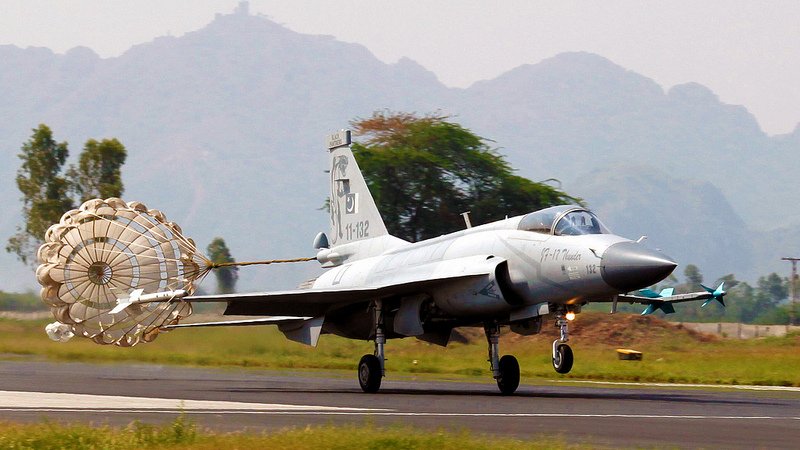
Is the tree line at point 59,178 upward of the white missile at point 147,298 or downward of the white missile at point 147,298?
upward

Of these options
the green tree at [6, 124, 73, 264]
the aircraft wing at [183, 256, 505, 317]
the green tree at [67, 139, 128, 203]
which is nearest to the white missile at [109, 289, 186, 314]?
the aircraft wing at [183, 256, 505, 317]

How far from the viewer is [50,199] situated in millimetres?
56750

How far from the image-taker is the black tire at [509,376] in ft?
58.0

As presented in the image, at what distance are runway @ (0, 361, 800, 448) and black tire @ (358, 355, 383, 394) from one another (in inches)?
11.1

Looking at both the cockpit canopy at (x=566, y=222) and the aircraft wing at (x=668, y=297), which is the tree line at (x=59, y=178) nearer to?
the aircraft wing at (x=668, y=297)

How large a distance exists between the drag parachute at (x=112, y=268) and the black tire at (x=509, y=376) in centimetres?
848

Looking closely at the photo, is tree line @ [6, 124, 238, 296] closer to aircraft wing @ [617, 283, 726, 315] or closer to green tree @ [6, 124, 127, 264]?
green tree @ [6, 124, 127, 264]

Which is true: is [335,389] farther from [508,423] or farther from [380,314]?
[508,423]

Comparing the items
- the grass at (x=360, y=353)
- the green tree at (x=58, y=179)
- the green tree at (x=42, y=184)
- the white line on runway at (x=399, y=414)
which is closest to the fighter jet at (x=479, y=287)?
the white line on runway at (x=399, y=414)

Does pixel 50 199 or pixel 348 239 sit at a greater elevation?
pixel 50 199

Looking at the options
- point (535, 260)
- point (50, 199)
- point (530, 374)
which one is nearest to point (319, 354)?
point (530, 374)

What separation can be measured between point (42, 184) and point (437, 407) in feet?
163

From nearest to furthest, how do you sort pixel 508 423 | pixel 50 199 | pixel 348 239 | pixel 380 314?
1. pixel 508 423
2. pixel 380 314
3. pixel 348 239
4. pixel 50 199

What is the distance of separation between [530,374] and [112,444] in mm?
19387
